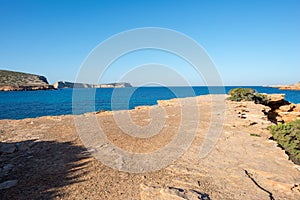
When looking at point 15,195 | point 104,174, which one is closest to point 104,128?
point 104,174

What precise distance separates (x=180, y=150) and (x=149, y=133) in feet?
8.01

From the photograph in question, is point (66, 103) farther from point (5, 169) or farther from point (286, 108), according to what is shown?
point (5, 169)

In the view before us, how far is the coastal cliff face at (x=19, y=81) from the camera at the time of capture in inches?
4486

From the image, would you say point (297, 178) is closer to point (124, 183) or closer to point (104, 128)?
point (124, 183)

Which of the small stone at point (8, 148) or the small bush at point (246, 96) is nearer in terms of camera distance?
the small stone at point (8, 148)

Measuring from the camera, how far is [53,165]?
5625 mm

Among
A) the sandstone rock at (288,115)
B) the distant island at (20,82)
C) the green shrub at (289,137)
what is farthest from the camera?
the distant island at (20,82)

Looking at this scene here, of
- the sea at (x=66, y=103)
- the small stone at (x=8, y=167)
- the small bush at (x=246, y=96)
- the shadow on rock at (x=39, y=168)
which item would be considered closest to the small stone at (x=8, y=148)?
the shadow on rock at (x=39, y=168)

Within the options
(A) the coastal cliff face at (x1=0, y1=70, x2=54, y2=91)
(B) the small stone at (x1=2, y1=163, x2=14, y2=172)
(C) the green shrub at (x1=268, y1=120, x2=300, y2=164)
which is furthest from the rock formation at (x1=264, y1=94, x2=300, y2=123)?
(A) the coastal cliff face at (x1=0, y1=70, x2=54, y2=91)

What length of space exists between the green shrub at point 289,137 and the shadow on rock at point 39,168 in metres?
7.18

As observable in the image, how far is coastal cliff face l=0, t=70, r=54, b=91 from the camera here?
11394cm

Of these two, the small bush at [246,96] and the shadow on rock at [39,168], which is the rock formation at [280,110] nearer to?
the small bush at [246,96]

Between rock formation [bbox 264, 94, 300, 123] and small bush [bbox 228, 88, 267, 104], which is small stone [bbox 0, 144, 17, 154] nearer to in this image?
small bush [bbox 228, 88, 267, 104]

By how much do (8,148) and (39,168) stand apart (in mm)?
2266
